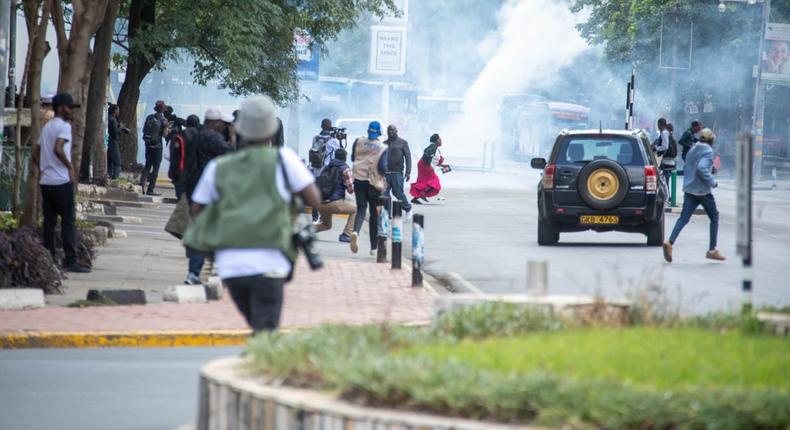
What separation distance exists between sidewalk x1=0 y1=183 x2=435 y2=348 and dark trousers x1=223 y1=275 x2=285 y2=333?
1.06 metres

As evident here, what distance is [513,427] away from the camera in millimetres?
5648

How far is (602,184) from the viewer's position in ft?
70.2

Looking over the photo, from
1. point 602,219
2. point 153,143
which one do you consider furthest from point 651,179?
point 153,143

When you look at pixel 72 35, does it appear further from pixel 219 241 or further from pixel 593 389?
pixel 593 389

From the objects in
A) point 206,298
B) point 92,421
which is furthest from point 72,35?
point 92,421

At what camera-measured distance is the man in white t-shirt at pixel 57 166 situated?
15.3 metres

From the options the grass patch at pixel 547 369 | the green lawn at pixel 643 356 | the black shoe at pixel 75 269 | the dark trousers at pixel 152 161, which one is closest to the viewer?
the grass patch at pixel 547 369

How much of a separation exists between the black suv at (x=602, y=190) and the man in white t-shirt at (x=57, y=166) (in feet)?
26.7

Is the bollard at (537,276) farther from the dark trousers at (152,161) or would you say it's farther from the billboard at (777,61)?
the billboard at (777,61)

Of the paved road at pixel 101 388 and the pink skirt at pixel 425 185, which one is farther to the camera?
the pink skirt at pixel 425 185

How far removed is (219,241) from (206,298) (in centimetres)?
673

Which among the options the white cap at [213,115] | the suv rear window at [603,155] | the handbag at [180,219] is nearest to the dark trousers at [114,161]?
the suv rear window at [603,155]

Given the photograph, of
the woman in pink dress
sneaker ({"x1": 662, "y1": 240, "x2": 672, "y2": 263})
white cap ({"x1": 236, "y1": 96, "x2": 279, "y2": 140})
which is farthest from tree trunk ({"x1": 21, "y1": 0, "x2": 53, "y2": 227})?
the woman in pink dress

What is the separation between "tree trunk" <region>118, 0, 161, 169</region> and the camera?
3494 centimetres
